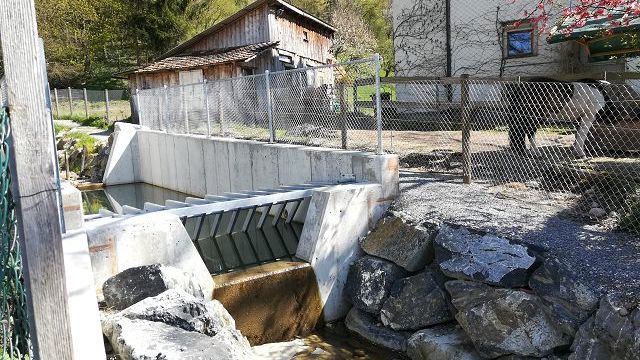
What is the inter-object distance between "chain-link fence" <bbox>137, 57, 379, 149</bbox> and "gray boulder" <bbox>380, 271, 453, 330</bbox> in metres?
2.44

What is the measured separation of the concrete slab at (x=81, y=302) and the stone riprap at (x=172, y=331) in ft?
0.83

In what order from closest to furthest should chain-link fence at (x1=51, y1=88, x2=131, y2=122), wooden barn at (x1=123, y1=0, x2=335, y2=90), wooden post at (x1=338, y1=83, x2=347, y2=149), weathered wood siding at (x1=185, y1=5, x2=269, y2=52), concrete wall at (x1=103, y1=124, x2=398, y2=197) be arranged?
concrete wall at (x1=103, y1=124, x2=398, y2=197) → wooden post at (x1=338, y1=83, x2=347, y2=149) → wooden barn at (x1=123, y1=0, x2=335, y2=90) → weathered wood siding at (x1=185, y1=5, x2=269, y2=52) → chain-link fence at (x1=51, y1=88, x2=131, y2=122)

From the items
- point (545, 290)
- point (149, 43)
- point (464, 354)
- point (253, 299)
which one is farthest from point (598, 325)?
point (149, 43)

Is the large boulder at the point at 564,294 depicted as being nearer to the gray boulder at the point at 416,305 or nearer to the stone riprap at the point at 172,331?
the gray boulder at the point at 416,305

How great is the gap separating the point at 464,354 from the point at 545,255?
48.8 inches

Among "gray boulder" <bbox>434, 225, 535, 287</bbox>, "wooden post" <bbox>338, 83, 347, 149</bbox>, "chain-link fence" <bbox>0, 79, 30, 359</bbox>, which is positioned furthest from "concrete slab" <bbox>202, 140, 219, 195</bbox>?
"chain-link fence" <bbox>0, 79, 30, 359</bbox>

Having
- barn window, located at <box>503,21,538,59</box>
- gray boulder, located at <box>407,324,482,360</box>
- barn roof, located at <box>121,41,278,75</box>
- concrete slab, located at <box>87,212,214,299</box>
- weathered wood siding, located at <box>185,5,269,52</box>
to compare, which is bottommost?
gray boulder, located at <box>407,324,482,360</box>

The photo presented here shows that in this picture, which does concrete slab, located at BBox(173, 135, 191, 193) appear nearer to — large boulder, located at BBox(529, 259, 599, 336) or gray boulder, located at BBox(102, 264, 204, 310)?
gray boulder, located at BBox(102, 264, 204, 310)

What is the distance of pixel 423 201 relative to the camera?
7109 millimetres

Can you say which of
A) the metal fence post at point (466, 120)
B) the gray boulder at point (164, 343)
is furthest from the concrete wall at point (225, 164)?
the gray boulder at point (164, 343)

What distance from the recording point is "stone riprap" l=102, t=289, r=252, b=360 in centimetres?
402

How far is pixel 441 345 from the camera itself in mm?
5551

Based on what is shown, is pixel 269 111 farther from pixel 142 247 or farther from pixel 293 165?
pixel 142 247

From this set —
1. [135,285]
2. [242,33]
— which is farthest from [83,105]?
[135,285]
